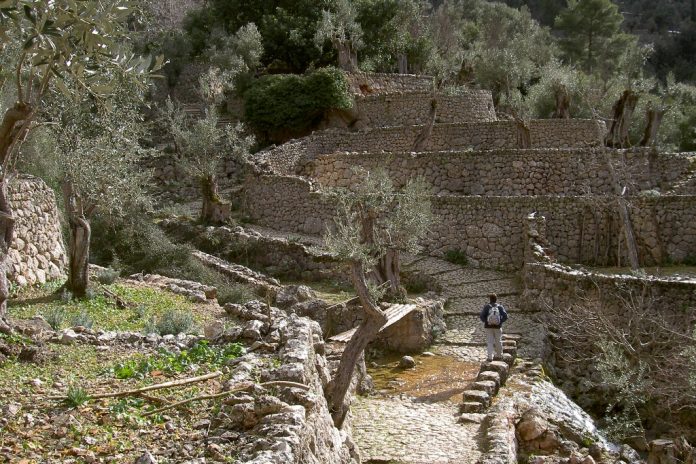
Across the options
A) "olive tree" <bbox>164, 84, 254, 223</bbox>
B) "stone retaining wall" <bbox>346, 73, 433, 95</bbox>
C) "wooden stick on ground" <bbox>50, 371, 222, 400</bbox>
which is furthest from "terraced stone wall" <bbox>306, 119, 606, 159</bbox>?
"wooden stick on ground" <bbox>50, 371, 222, 400</bbox>

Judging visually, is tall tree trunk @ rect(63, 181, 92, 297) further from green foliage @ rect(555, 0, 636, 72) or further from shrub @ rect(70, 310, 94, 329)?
green foliage @ rect(555, 0, 636, 72)

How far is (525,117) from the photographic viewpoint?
28.8 metres

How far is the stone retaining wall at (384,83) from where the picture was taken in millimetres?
35031

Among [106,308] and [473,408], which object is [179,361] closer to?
[473,408]

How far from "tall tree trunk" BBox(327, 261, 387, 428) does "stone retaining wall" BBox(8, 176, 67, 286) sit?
23.9 ft

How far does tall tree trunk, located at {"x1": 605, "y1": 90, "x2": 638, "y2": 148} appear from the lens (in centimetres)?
2828

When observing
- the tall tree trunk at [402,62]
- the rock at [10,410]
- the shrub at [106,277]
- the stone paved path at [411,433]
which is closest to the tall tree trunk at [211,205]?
the shrub at [106,277]

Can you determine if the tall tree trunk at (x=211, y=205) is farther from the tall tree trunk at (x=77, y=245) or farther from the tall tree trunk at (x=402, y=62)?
the tall tree trunk at (x=402, y=62)

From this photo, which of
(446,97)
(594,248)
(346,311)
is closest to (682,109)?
(446,97)

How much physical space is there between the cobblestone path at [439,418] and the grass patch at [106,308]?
3.92m

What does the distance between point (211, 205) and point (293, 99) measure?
931 cm

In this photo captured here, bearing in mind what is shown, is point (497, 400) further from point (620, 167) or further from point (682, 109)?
point (682, 109)

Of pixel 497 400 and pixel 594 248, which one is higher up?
pixel 594 248

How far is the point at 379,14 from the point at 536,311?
2506 centimetres
